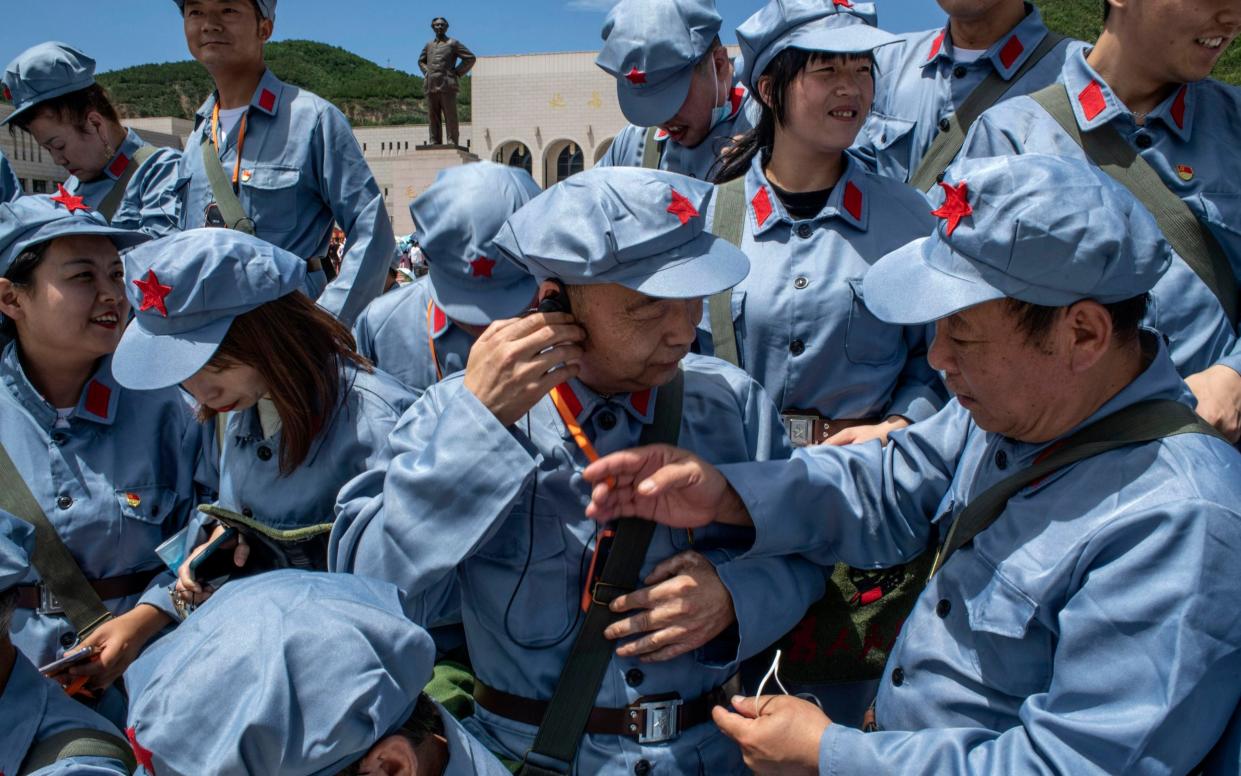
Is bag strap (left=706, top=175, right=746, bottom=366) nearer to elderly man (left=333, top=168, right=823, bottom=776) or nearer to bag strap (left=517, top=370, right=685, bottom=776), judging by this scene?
elderly man (left=333, top=168, right=823, bottom=776)

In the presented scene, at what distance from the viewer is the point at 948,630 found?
79.7 inches

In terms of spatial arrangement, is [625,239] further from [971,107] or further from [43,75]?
[43,75]

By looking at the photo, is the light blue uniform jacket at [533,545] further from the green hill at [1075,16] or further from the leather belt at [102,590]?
the green hill at [1075,16]

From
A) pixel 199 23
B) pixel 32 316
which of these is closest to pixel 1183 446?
pixel 32 316

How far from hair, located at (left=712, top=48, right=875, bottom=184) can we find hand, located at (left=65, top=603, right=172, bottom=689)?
2.24m

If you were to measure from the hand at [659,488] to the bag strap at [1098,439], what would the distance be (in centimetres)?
52

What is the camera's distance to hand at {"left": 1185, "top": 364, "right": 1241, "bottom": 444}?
2393mm

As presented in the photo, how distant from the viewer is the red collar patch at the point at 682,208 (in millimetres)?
2243

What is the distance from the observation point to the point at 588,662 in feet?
7.50

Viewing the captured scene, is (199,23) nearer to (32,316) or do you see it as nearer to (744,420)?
(32,316)

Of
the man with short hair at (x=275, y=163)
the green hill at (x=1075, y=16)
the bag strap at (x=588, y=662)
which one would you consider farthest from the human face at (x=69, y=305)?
the green hill at (x=1075, y=16)

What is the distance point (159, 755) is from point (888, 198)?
252 cm

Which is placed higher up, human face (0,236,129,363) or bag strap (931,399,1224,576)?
bag strap (931,399,1224,576)

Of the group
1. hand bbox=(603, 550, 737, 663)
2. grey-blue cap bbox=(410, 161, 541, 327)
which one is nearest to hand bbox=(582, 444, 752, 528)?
hand bbox=(603, 550, 737, 663)
